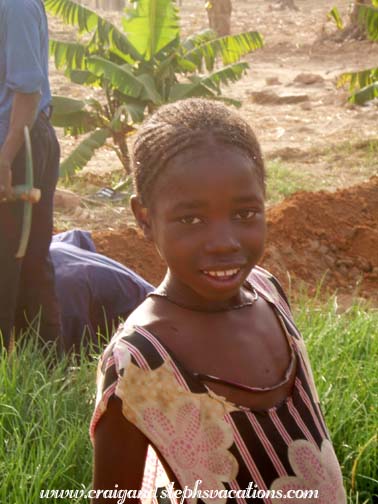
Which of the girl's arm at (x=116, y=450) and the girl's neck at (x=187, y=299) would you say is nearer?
the girl's arm at (x=116, y=450)

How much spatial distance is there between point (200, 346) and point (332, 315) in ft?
6.74

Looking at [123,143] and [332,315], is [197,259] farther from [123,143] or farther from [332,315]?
[123,143]

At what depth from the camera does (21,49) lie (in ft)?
11.4

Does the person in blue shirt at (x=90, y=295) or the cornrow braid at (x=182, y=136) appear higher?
the cornrow braid at (x=182, y=136)

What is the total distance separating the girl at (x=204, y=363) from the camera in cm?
163

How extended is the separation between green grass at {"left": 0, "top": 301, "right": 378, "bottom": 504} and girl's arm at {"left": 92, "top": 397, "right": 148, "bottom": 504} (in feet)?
2.81

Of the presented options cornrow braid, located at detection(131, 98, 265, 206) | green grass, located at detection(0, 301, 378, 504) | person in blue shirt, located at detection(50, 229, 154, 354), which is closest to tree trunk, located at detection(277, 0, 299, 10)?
person in blue shirt, located at detection(50, 229, 154, 354)

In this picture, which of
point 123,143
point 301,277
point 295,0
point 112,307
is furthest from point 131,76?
point 295,0

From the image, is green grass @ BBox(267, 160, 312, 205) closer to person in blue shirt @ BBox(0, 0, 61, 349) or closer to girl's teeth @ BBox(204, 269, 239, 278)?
person in blue shirt @ BBox(0, 0, 61, 349)

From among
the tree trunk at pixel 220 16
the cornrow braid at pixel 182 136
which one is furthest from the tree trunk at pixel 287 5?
the cornrow braid at pixel 182 136

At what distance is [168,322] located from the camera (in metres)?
1.72

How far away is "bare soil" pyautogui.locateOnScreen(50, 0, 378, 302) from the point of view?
21.1ft

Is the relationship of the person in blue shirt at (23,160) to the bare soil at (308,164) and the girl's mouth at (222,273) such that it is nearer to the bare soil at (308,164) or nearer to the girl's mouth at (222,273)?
the bare soil at (308,164)

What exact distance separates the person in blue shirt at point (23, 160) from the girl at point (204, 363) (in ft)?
5.98
